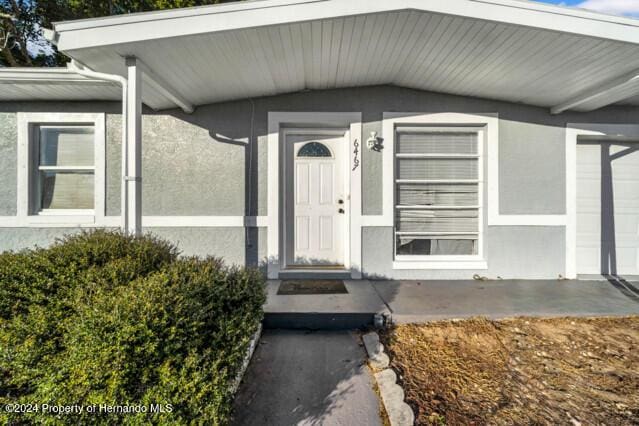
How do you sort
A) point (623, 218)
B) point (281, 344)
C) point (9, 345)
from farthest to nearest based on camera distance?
point (623, 218) → point (281, 344) → point (9, 345)

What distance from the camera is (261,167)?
14.5ft

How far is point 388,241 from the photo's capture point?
4.43 meters

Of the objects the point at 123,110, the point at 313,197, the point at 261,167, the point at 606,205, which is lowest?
the point at 606,205

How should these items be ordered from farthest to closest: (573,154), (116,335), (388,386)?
(573,154)
(388,386)
(116,335)

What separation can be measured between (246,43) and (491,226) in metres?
3.96

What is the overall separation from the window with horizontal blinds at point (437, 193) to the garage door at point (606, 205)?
5.21ft

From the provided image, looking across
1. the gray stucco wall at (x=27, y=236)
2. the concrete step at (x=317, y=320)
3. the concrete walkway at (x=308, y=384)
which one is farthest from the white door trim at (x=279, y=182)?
the gray stucco wall at (x=27, y=236)

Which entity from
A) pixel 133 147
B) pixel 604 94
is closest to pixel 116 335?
pixel 133 147

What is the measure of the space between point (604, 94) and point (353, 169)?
3.14 metres

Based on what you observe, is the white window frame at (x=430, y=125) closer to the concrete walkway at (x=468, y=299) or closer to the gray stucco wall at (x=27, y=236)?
the concrete walkway at (x=468, y=299)

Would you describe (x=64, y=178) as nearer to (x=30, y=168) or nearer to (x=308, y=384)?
(x=30, y=168)

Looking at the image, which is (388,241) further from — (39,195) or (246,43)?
(39,195)

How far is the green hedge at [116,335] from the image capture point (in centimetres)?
152

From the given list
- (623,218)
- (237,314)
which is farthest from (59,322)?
(623,218)
